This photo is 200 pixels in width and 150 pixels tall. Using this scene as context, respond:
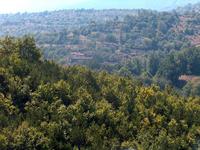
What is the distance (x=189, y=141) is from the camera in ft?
148

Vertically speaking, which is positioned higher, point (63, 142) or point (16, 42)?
point (16, 42)

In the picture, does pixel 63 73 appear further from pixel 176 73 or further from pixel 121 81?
pixel 176 73

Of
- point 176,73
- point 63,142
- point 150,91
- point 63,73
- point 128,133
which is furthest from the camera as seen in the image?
point 176,73

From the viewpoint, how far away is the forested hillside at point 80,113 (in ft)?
136

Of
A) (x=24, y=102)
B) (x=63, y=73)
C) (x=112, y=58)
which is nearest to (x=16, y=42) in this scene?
(x=63, y=73)

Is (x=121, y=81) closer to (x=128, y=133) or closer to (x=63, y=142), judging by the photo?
(x=128, y=133)

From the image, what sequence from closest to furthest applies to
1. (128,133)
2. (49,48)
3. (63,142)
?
(63,142), (128,133), (49,48)

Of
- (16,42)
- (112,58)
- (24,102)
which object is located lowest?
(112,58)

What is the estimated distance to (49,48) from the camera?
195875 millimetres

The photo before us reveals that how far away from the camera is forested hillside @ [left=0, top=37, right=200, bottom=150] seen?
41.3 m

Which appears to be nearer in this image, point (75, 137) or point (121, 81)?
point (75, 137)

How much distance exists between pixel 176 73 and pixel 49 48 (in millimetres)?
Result: 80479

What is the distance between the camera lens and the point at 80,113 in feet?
151

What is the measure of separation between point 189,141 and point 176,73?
3411 inches
